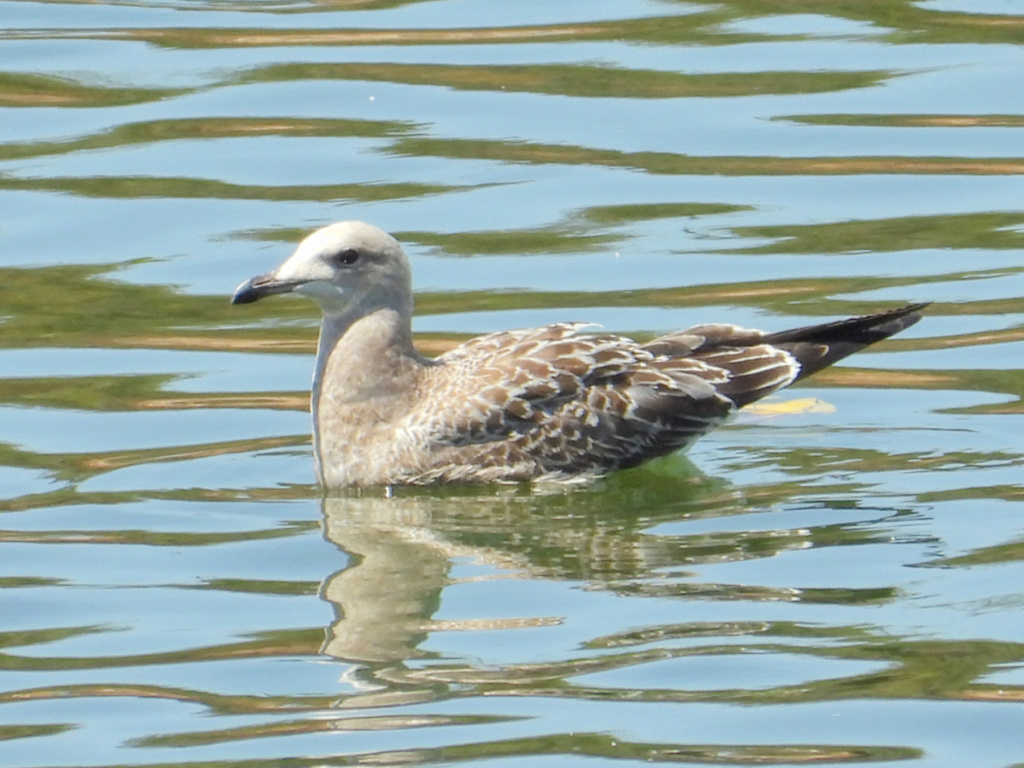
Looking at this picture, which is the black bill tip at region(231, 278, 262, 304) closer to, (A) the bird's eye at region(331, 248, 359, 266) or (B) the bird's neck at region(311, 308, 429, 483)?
(A) the bird's eye at region(331, 248, 359, 266)

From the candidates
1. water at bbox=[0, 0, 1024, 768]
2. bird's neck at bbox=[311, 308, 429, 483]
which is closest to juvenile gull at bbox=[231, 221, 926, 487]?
bird's neck at bbox=[311, 308, 429, 483]

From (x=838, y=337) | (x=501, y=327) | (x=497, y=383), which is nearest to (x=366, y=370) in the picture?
(x=497, y=383)

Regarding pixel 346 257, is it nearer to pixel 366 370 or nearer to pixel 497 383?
pixel 366 370

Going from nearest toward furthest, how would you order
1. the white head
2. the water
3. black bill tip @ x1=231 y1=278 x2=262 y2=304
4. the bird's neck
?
1. the water
2. black bill tip @ x1=231 y1=278 x2=262 y2=304
3. the white head
4. the bird's neck

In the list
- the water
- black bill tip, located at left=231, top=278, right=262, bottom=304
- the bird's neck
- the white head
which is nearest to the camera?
the water

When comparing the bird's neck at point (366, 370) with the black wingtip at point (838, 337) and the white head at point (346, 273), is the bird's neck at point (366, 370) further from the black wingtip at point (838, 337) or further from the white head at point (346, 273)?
the black wingtip at point (838, 337)

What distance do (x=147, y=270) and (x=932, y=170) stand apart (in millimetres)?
4180

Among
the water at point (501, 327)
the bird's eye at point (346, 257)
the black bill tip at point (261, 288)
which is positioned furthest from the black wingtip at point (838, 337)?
the black bill tip at point (261, 288)

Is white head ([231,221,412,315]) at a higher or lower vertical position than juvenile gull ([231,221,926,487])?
higher

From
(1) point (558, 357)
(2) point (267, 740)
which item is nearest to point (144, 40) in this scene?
(1) point (558, 357)

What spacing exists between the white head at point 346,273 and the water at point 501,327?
71cm

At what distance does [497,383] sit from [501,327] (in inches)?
66.6

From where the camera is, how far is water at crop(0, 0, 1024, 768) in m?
7.03

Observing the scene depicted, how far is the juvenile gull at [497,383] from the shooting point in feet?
31.3
